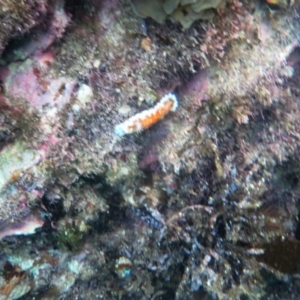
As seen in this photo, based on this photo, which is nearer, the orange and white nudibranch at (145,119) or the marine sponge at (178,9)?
the marine sponge at (178,9)

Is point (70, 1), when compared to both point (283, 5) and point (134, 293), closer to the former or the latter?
point (283, 5)

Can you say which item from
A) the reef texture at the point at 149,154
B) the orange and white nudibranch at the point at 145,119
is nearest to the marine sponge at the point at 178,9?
the reef texture at the point at 149,154

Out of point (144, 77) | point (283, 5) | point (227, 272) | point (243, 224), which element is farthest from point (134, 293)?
point (283, 5)

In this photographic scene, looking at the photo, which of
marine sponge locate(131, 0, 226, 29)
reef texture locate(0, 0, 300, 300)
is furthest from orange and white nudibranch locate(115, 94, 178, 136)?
marine sponge locate(131, 0, 226, 29)

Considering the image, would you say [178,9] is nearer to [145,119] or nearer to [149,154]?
[145,119]

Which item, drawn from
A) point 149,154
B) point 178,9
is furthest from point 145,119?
point 178,9

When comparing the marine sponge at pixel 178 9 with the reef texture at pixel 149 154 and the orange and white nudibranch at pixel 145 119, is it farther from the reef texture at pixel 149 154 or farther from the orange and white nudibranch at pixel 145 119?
the orange and white nudibranch at pixel 145 119

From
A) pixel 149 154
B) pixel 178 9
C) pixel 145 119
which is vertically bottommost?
pixel 149 154
